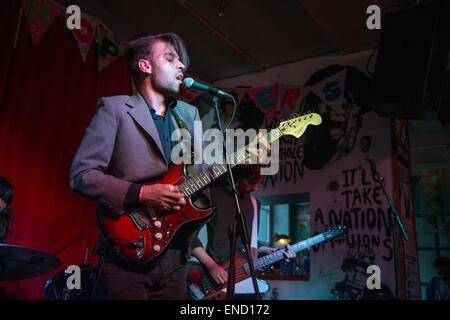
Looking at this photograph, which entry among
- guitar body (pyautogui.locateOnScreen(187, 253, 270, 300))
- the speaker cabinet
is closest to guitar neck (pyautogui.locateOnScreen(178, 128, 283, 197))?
guitar body (pyautogui.locateOnScreen(187, 253, 270, 300))

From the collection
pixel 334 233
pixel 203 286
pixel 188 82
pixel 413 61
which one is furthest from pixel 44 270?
pixel 413 61

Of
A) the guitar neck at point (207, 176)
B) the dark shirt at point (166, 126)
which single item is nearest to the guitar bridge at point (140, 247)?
the guitar neck at point (207, 176)

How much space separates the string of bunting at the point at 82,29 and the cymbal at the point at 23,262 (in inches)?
98.2

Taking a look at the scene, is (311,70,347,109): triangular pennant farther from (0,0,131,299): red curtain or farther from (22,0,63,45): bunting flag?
(22,0,63,45): bunting flag

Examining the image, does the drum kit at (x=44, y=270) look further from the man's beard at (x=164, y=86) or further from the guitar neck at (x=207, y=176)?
the man's beard at (x=164, y=86)

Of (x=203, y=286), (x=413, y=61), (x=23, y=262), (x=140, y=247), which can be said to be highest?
(x=413, y=61)

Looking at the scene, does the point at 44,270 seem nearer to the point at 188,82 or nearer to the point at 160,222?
the point at 160,222

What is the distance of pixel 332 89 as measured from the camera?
17.4 feet

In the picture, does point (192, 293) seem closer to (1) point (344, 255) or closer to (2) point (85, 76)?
(1) point (344, 255)

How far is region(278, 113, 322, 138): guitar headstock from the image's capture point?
205 centimetres

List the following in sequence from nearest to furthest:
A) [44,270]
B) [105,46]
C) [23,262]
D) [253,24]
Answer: [23,262] < [44,270] < [105,46] < [253,24]

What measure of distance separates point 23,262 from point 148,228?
133cm

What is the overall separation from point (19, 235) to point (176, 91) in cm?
263
